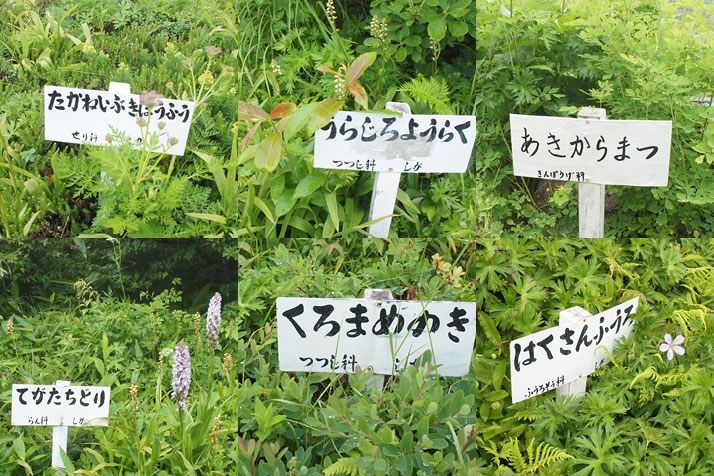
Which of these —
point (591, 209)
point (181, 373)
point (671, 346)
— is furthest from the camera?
point (591, 209)

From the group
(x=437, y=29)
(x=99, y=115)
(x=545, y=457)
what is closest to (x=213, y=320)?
(x=99, y=115)

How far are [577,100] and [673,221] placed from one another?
50 centimetres

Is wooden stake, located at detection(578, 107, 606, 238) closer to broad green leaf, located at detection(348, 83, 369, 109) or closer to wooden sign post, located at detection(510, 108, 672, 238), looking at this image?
wooden sign post, located at detection(510, 108, 672, 238)

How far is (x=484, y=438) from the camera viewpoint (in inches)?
62.3

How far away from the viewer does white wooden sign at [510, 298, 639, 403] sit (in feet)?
Answer: 4.66

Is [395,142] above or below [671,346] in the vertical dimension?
above

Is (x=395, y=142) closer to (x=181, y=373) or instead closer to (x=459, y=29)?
(x=459, y=29)

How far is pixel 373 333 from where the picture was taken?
1.54m

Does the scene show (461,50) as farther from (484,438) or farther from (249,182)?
(484,438)

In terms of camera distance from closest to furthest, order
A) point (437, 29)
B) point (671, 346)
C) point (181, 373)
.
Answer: point (181, 373) < point (671, 346) < point (437, 29)

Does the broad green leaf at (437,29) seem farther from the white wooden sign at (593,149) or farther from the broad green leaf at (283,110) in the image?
the broad green leaf at (283,110)

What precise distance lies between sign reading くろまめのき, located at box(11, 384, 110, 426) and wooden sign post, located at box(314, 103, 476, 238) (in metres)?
0.84

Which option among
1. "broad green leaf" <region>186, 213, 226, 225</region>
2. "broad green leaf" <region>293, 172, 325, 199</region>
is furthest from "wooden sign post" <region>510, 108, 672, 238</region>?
"broad green leaf" <region>186, 213, 226, 225</region>

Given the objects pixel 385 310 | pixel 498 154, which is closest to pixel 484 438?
pixel 385 310
